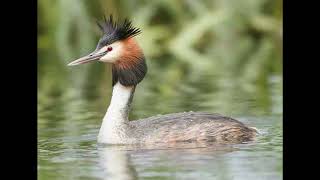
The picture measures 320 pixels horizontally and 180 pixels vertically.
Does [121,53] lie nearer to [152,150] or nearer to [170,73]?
[152,150]

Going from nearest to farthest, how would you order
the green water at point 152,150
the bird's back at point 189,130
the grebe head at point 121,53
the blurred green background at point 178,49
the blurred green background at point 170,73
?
the green water at point 152,150 < the blurred green background at point 170,73 < the bird's back at point 189,130 < the grebe head at point 121,53 < the blurred green background at point 178,49

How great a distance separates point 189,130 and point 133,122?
1.78 ft

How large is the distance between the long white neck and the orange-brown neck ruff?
0.09 m

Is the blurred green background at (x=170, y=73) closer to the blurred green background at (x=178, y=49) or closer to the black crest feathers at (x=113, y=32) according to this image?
the blurred green background at (x=178, y=49)

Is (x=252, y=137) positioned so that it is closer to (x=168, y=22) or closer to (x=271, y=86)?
(x=271, y=86)

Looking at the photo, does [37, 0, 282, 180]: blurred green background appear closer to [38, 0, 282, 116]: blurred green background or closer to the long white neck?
[38, 0, 282, 116]: blurred green background

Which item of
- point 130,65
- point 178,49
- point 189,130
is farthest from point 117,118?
point 178,49

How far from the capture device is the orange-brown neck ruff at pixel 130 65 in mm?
10188

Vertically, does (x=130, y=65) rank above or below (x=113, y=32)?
below

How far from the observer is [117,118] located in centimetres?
1023

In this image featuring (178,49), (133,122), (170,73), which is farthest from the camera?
(178,49)

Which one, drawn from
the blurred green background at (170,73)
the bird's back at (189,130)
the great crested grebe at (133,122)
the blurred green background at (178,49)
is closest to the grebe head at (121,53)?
the great crested grebe at (133,122)
